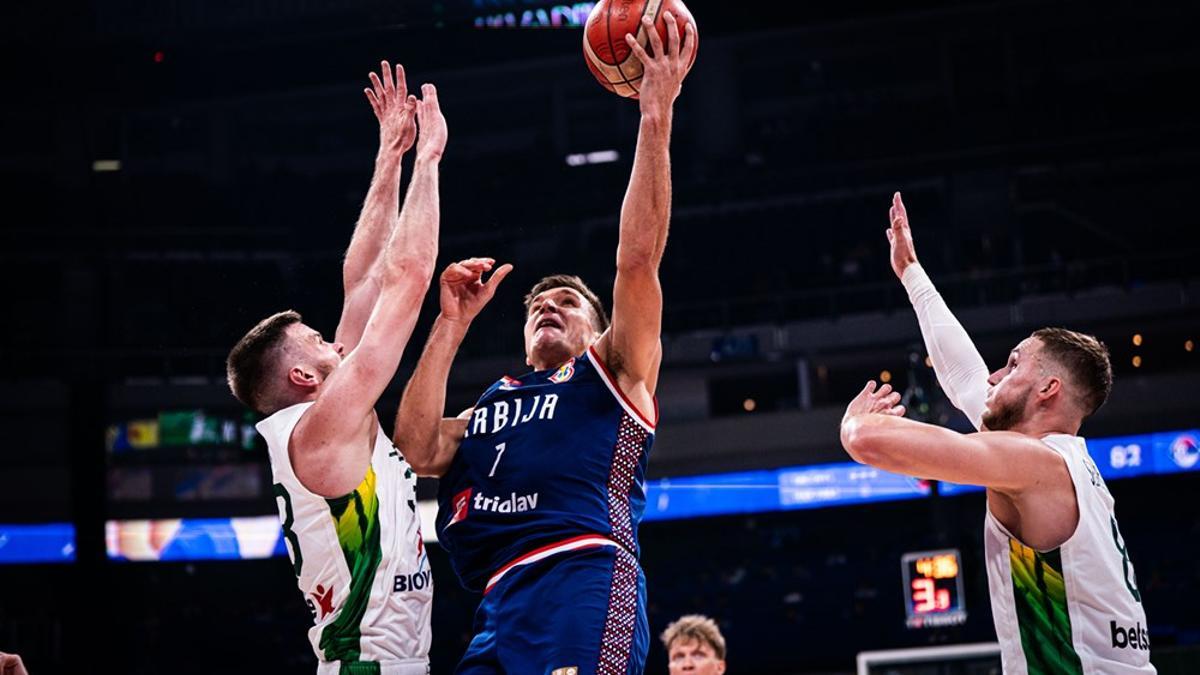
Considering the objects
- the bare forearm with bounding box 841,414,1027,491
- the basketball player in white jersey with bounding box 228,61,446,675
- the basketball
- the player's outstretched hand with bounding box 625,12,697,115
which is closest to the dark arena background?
the basketball

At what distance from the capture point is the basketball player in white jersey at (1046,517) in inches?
157

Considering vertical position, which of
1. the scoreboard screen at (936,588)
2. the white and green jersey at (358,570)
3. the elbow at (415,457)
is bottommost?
the scoreboard screen at (936,588)

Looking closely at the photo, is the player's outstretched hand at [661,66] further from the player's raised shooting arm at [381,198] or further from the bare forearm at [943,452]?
the bare forearm at [943,452]

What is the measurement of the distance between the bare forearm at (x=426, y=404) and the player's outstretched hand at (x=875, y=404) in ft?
4.39

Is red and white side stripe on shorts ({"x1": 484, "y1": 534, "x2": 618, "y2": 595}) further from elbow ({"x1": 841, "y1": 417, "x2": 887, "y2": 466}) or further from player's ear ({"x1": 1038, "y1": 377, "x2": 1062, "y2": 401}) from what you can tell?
player's ear ({"x1": 1038, "y1": 377, "x2": 1062, "y2": 401})

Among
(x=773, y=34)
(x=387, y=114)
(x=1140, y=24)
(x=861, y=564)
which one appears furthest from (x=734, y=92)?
(x=387, y=114)

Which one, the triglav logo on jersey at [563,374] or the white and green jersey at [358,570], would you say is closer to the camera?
the white and green jersey at [358,570]

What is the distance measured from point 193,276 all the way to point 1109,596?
24.2m

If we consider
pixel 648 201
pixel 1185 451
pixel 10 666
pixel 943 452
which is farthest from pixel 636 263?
pixel 1185 451

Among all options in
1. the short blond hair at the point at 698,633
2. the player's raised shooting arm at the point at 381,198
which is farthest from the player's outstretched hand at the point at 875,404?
the short blond hair at the point at 698,633

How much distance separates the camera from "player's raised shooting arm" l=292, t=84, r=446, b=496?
410 centimetres

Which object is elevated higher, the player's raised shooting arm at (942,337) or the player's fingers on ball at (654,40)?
the player's fingers on ball at (654,40)

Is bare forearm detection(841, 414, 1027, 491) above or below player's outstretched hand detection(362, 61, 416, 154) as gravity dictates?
below

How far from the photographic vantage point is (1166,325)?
23984mm
